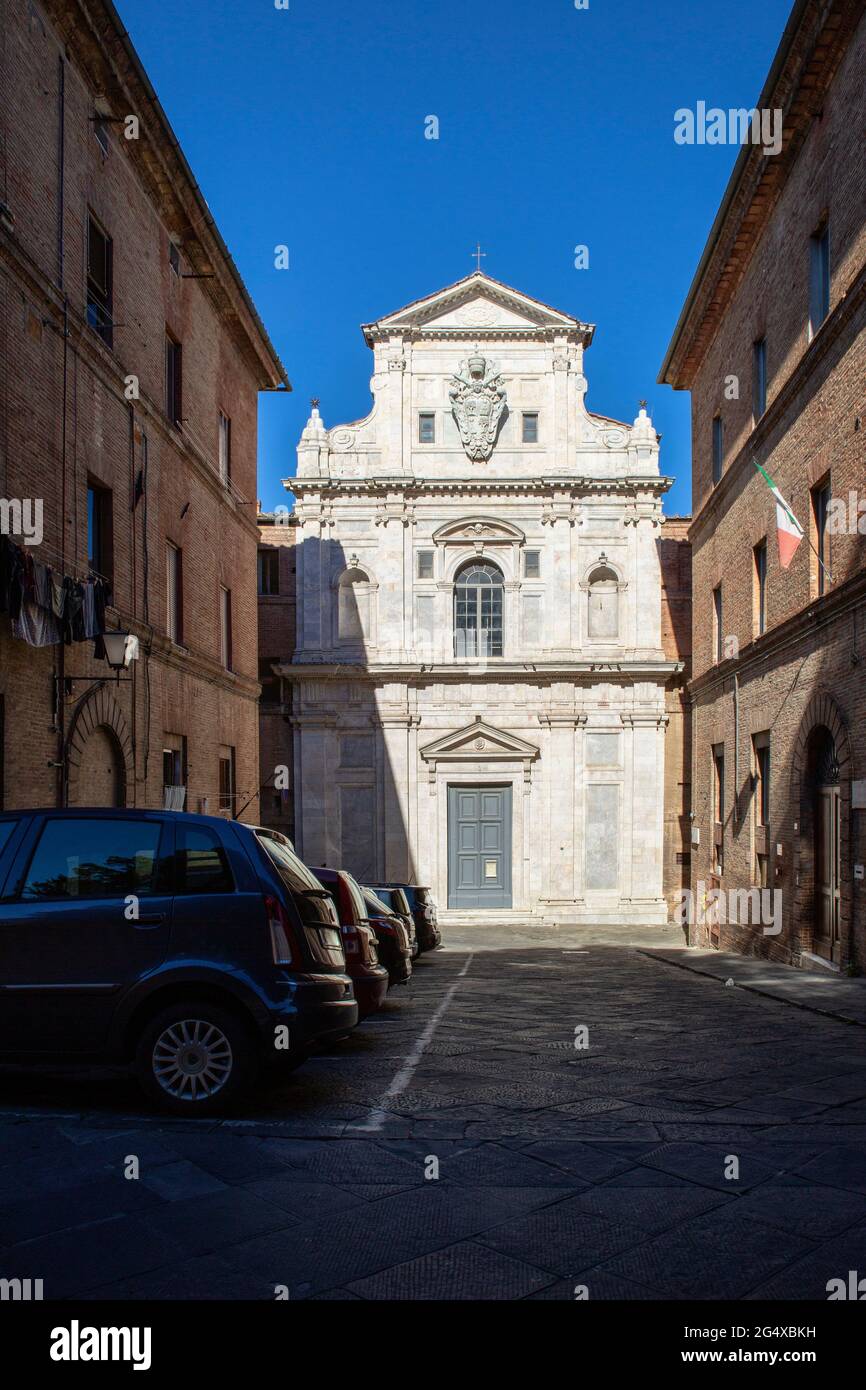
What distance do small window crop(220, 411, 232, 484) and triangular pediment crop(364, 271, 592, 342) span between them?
12.1 metres

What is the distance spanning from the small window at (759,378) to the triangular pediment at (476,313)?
43.4 feet

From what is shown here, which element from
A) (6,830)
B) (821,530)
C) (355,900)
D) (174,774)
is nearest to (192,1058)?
(6,830)

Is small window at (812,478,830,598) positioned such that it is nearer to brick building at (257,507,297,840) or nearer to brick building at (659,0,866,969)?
brick building at (659,0,866,969)

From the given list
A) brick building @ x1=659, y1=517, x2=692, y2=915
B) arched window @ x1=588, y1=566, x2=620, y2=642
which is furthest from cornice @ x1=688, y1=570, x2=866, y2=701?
brick building @ x1=659, y1=517, x2=692, y2=915

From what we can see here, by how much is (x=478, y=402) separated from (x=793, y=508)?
55.4 ft

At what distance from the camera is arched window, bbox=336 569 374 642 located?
34.0 metres

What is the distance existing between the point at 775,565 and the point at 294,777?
17542mm

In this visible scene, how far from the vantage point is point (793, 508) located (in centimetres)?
1830

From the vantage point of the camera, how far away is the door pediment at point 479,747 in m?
33.2

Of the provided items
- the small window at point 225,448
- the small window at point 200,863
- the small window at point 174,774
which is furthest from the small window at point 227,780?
the small window at point 200,863

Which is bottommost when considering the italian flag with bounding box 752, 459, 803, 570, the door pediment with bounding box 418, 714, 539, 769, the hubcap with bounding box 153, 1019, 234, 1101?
the hubcap with bounding box 153, 1019, 234, 1101

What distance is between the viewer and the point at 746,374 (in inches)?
862

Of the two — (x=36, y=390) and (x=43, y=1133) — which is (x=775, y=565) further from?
(x=43, y=1133)
